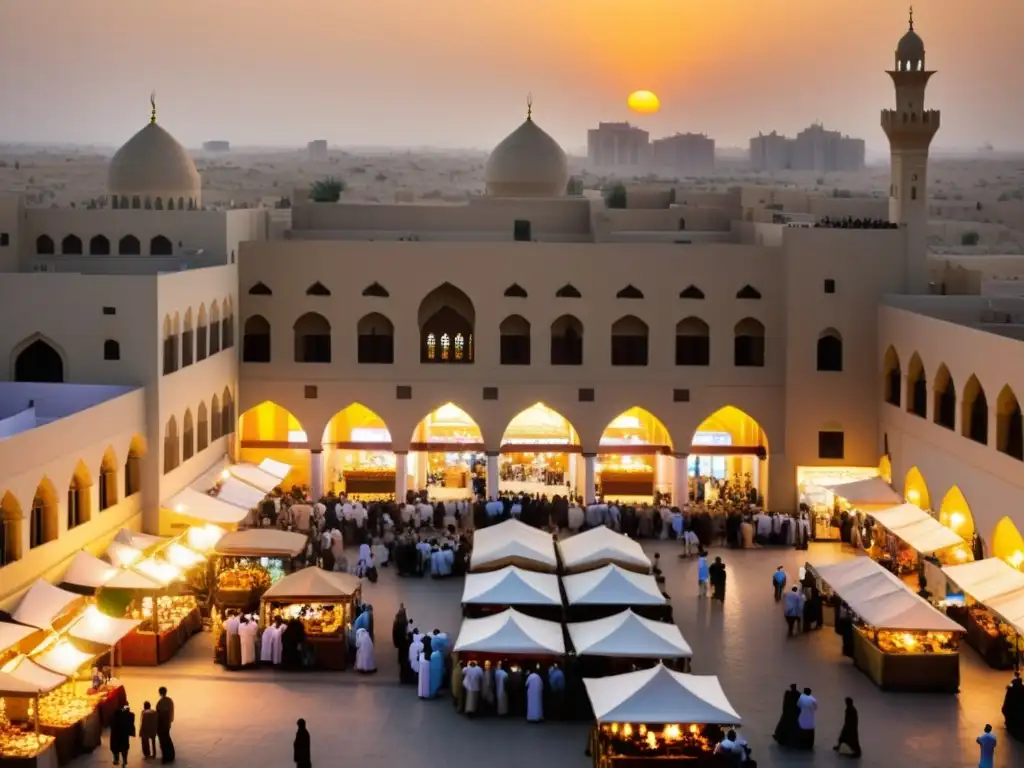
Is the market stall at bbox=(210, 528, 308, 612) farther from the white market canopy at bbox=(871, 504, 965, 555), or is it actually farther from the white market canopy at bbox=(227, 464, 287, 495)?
the white market canopy at bbox=(871, 504, 965, 555)

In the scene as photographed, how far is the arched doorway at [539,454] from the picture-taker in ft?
106

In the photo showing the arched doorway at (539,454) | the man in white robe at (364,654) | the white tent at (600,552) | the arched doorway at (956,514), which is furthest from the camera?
the arched doorway at (539,454)

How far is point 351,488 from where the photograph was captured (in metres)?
32.5

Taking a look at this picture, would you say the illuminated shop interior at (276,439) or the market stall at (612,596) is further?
the illuminated shop interior at (276,439)

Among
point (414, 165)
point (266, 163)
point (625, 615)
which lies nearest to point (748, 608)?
point (625, 615)

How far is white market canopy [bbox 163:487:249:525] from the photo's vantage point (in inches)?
985

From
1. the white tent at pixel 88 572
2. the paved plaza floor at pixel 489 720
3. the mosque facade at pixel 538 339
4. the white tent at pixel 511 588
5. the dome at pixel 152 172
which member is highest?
the dome at pixel 152 172

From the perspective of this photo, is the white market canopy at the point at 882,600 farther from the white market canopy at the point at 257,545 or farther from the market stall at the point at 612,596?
the white market canopy at the point at 257,545

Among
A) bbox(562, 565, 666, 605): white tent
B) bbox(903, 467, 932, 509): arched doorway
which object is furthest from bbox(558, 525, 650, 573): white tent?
bbox(903, 467, 932, 509): arched doorway

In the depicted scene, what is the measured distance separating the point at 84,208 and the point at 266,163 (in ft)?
215

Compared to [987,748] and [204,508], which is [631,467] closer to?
[204,508]

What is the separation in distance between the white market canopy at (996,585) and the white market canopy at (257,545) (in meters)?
9.64

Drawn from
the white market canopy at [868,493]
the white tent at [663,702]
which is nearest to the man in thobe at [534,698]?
the white tent at [663,702]

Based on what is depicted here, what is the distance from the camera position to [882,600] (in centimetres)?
2012
